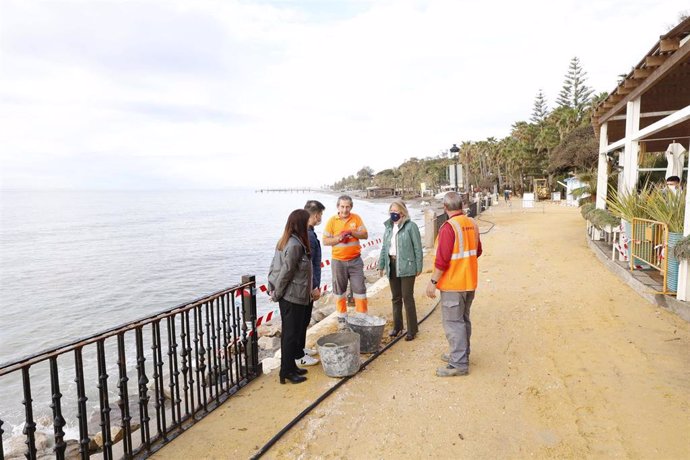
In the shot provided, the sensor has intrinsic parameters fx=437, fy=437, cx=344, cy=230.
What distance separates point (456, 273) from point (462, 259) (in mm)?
143

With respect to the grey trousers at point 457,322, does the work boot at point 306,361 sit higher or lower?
lower

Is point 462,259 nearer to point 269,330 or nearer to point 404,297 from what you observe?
point 404,297

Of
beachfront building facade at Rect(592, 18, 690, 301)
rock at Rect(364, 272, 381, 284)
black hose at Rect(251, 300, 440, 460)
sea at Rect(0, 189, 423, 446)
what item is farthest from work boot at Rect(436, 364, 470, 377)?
rock at Rect(364, 272, 381, 284)

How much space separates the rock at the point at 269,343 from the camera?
8.59 m

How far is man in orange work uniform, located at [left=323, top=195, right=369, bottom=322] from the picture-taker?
516cm

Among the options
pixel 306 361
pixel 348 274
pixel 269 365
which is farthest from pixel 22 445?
pixel 348 274

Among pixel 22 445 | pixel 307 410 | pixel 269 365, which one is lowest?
pixel 22 445

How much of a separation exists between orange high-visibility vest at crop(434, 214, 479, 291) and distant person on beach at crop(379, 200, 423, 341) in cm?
85

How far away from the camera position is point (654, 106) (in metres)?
10.6

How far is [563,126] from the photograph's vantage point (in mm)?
50938

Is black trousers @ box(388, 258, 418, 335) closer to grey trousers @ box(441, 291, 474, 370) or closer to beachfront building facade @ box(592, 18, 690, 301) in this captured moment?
grey trousers @ box(441, 291, 474, 370)

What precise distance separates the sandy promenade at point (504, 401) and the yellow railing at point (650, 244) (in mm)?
804

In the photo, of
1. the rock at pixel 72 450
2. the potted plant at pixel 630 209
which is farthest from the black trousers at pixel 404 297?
the potted plant at pixel 630 209

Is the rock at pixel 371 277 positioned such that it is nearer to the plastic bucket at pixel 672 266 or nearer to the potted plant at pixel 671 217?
the potted plant at pixel 671 217
